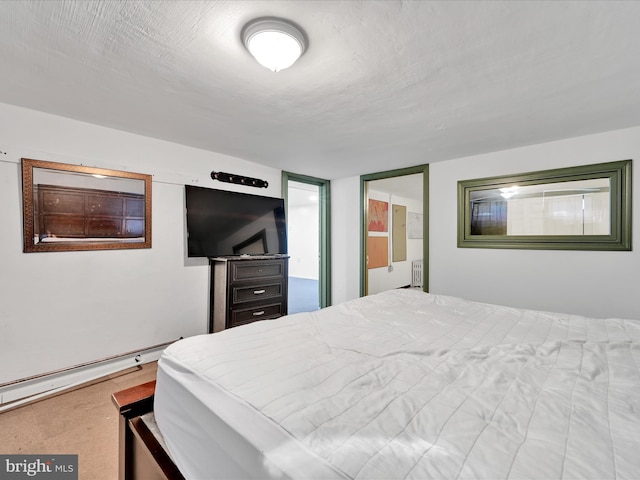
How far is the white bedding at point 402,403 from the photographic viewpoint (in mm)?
652

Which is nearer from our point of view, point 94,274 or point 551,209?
point 94,274

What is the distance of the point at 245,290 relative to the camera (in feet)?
10.5

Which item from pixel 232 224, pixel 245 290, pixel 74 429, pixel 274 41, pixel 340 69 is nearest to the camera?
pixel 274 41

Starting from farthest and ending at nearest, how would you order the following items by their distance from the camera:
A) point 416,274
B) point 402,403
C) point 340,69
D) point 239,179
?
point 416,274 < point 239,179 < point 340,69 < point 402,403

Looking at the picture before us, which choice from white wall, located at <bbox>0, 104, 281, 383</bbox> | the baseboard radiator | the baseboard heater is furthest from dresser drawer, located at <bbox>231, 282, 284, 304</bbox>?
the baseboard radiator

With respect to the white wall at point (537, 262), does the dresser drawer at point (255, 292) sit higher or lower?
lower

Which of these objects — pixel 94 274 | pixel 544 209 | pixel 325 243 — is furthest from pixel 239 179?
pixel 544 209

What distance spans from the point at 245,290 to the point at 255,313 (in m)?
0.31

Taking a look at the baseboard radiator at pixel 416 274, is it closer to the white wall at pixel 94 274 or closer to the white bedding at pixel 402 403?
the white wall at pixel 94 274

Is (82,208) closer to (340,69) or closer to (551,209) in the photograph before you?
(340,69)

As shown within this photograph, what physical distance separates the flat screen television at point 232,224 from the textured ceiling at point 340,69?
0.75m

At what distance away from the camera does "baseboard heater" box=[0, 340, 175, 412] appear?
220cm

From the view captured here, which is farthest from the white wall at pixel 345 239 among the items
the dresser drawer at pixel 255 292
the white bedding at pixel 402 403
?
the white bedding at pixel 402 403

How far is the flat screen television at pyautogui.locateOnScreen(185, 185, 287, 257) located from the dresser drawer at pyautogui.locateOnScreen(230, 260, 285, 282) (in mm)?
358
